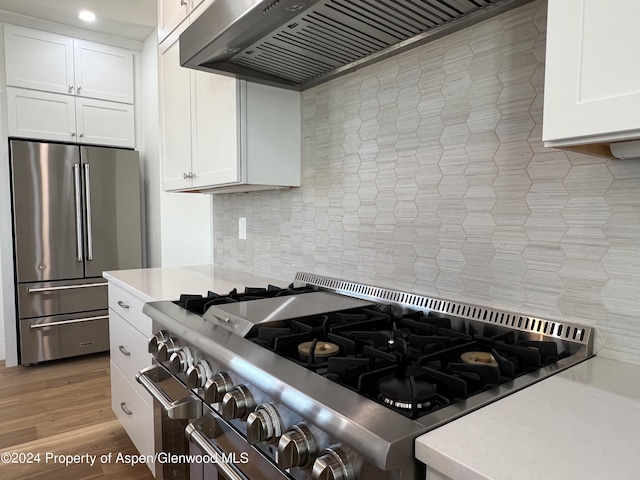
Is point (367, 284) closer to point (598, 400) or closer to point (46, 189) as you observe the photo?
point (598, 400)

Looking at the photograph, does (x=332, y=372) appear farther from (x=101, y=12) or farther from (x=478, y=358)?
(x=101, y=12)

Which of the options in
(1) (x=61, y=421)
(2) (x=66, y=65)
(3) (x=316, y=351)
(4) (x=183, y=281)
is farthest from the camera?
(2) (x=66, y=65)

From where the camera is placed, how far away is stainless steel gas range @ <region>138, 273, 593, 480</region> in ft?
2.20

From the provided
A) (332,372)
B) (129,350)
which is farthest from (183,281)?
(332,372)

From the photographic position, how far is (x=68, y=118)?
345 cm

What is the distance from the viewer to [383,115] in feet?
4.85

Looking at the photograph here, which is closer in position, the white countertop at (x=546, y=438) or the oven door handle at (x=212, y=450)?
the white countertop at (x=546, y=438)

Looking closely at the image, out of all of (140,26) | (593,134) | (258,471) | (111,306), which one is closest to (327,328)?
(258,471)

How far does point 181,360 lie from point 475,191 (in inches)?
37.8

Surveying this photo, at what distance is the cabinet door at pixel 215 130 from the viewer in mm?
1767

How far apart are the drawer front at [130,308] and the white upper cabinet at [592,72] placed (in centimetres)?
157

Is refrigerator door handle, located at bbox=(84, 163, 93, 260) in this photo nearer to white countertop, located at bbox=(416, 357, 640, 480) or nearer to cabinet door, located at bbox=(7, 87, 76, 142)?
cabinet door, located at bbox=(7, 87, 76, 142)

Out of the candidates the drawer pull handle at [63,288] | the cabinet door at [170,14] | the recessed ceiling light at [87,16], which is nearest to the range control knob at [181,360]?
the cabinet door at [170,14]

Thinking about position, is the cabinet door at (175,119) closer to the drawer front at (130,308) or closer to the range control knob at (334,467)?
the drawer front at (130,308)
